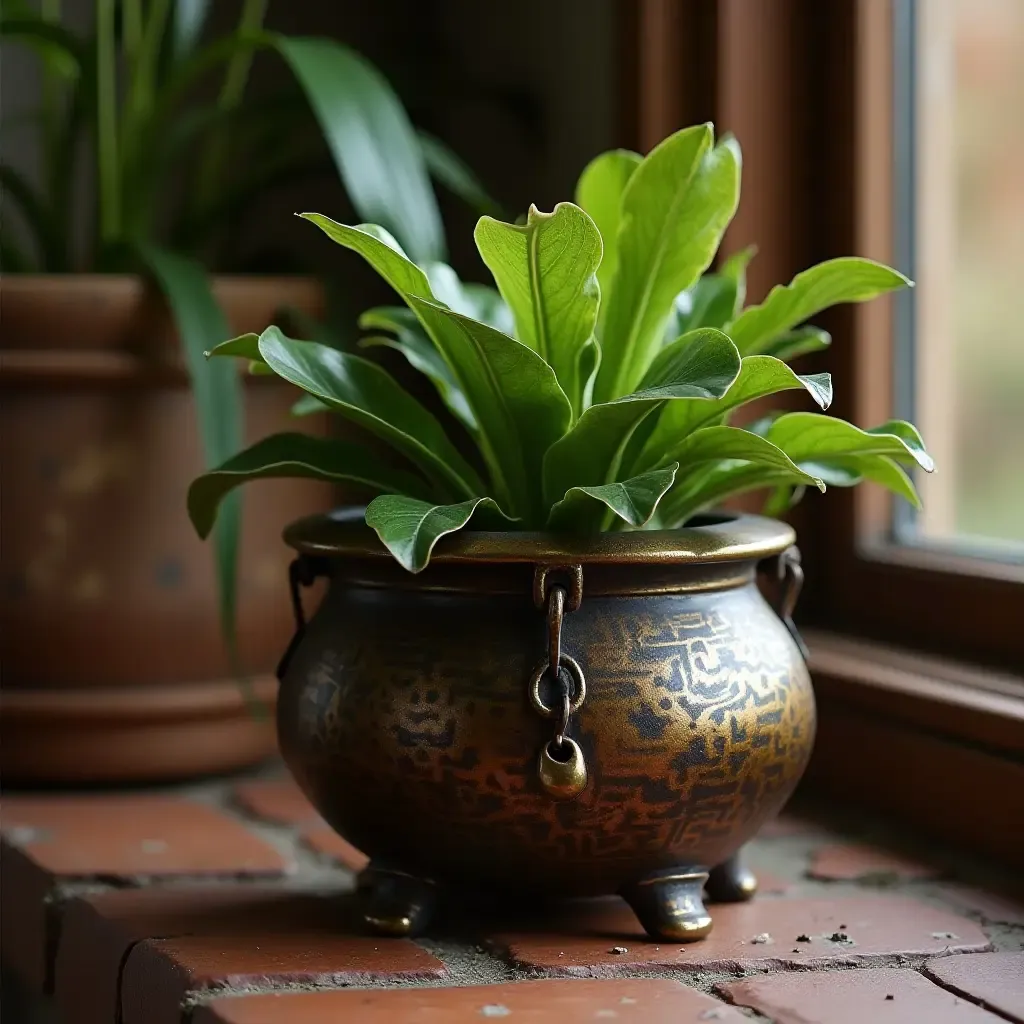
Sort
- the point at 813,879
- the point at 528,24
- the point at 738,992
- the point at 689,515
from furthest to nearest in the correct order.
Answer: the point at 528,24 → the point at 813,879 → the point at 689,515 → the point at 738,992

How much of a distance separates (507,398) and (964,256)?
618mm

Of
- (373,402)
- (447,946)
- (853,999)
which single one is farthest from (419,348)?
(853,999)

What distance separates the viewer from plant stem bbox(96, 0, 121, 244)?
4.61ft

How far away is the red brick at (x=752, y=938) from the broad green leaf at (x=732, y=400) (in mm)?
287

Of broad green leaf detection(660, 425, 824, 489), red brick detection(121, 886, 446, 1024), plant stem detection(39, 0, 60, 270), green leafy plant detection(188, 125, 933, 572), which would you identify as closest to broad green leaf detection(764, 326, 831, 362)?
green leafy plant detection(188, 125, 933, 572)

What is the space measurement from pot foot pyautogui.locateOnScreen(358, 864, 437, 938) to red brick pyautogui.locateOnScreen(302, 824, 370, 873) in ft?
0.54

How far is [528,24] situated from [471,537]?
100 centimetres

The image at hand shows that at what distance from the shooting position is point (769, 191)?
145 cm

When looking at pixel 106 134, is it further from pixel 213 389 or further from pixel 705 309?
pixel 705 309

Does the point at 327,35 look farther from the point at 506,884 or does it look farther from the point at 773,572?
the point at 506,884

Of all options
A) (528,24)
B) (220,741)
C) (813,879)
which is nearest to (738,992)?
(813,879)

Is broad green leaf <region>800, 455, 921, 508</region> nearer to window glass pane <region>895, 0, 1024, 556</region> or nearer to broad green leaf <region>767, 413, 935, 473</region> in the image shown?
broad green leaf <region>767, 413, 935, 473</region>

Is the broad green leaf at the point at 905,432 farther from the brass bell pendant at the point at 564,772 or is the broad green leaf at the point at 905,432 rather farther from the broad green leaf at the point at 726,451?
the brass bell pendant at the point at 564,772

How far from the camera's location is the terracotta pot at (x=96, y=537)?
53.6 inches
